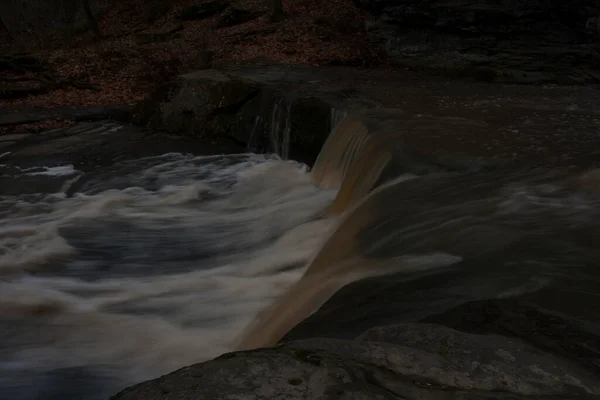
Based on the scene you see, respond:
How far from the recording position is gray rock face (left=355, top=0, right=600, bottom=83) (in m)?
13.5

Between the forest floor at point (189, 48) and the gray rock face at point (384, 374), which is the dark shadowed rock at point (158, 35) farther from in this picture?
the gray rock face at point (384, 374)

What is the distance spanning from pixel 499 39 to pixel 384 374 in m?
13.7

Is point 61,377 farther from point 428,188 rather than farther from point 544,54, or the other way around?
point 544,54

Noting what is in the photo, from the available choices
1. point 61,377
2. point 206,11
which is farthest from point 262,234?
point 206,11

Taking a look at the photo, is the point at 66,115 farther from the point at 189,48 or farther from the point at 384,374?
the point at 384,374

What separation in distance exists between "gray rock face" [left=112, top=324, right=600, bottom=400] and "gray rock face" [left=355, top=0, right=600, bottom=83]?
38.8 feet

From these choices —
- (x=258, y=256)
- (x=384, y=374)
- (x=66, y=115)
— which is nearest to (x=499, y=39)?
(x=66, y=115)

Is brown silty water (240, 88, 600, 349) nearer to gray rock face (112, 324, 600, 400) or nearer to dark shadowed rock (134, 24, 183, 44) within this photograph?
gray rock face (112, 324, 600, 400)

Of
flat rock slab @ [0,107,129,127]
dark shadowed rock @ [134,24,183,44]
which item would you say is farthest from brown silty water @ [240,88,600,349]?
dark shadowed rock @ [134,24,183,44]

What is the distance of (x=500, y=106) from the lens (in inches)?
376

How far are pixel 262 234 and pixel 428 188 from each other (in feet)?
7.63

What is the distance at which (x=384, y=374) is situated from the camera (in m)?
2.15

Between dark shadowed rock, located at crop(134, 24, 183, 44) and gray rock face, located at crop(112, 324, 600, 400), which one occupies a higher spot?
dark shadowed rock, located at crop(134, 24, 183, 44)

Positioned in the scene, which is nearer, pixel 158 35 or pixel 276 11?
pixel 276 11
